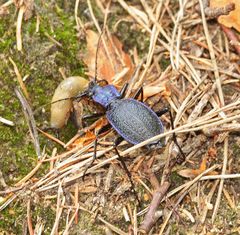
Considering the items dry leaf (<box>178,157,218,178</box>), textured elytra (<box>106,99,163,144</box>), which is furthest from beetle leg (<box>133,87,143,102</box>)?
dry leaf (<box>178,157,218,178</box>)

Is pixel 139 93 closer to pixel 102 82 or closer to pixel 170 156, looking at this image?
pixel 102 82

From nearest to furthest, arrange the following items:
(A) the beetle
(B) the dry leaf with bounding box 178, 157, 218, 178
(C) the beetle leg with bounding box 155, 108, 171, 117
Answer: (B) the dry leaf with bounding box 178, 157, 218, 178, (A) the beetle, (C) the beetle leg with bounding box 155, 108, 171, 117

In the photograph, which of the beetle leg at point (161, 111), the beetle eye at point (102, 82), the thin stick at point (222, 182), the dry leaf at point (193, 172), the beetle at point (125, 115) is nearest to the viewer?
the thin stick at point (222, 182)

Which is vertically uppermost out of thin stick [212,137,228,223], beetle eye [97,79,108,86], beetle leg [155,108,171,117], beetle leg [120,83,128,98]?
beetle eye [97,79,108,86]

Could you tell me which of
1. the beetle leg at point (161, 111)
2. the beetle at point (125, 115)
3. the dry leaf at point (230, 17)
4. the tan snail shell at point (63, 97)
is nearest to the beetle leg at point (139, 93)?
the beetle at point (125, 115)

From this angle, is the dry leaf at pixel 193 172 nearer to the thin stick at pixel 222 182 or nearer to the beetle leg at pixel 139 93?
the thin stick at pixel 222 182

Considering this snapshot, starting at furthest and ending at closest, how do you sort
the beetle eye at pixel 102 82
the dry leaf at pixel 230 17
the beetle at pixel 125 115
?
the beetle eye at pixel 102 82 < the dry leaf at pixel 230 17 < the beetle at pixel 125 115

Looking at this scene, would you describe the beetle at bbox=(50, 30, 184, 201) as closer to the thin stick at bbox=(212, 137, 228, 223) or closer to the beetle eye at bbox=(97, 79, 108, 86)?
the beetle eye at bbox=(97, 79, 108, 86)
